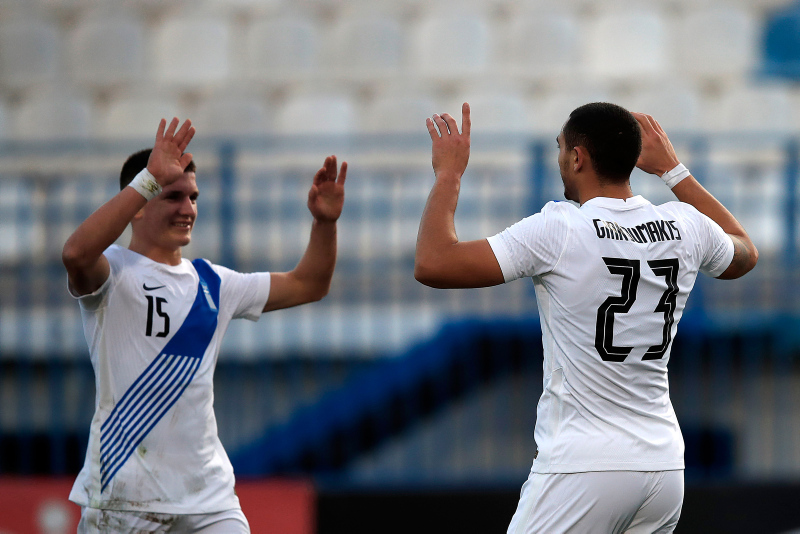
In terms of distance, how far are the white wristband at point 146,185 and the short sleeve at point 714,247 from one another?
199 centimetres

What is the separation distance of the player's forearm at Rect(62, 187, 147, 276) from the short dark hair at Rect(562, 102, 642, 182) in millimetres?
1587

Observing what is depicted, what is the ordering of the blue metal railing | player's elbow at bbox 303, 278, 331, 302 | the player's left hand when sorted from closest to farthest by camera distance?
the player's left hand → player's elbow at bbox 303, 278, 331, 302 → the blue metal railing

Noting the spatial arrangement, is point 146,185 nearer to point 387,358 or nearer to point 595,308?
point 595,308

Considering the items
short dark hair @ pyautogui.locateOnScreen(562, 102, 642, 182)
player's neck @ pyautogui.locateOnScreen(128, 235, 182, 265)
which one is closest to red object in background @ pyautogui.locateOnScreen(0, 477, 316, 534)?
player's neck @ pyautogui.locateOnScreen(128, 235, 182, 265)

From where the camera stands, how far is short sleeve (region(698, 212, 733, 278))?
10.7 feet

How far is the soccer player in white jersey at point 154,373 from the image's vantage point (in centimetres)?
347

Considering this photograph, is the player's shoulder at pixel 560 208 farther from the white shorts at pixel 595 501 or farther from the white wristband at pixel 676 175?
the white shorts at pixel 595 501

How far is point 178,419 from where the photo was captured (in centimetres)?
357

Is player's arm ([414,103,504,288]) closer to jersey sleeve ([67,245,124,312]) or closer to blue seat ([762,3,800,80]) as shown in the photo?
jersey sleeve ([67,245,124,312])

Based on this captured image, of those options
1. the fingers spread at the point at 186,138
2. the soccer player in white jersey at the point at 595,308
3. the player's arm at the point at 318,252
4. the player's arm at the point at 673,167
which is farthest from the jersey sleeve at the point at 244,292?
the player's arm at the point at 673,167

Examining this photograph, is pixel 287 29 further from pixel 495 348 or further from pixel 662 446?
pixel 662 446

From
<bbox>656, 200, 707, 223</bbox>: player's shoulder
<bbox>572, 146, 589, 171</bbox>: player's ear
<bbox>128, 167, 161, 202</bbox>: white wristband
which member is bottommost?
<bbox>656, 200, 707, 223</bbox>: player's shoulder

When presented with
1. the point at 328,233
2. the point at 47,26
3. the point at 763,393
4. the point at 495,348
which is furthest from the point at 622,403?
the point at 47,26

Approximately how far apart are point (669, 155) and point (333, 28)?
7632 mm
